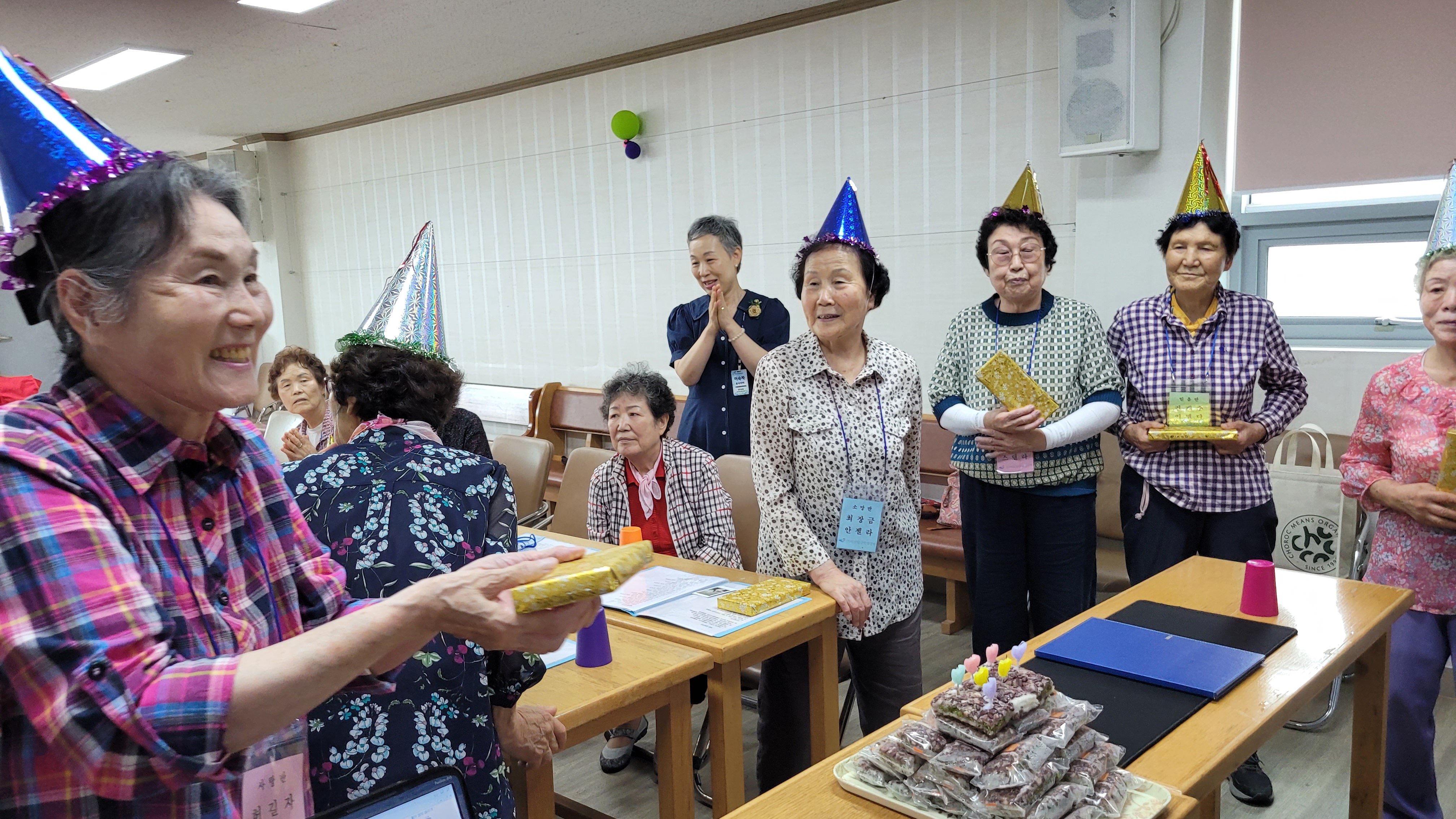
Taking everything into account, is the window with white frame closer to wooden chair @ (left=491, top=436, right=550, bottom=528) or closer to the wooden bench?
wooden chair @ (left=491, top=436, right=550, bottom=528)

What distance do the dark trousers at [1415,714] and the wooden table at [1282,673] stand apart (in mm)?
64

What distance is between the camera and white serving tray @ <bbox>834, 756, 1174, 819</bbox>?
126 cm

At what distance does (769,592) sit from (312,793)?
3.74 feet

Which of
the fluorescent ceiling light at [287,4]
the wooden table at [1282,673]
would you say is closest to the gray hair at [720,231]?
the wooden table at [1282,673]

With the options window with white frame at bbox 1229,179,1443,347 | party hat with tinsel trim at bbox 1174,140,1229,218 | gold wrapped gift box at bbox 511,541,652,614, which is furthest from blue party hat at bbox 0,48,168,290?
window with white frame at bbox 1229,179,1443,347

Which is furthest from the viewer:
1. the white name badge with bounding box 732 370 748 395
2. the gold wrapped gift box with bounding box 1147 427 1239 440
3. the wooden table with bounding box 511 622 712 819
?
the white name badge with bounding box 732 370 748 395

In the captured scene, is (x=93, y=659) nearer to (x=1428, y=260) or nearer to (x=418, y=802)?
(x=418, y=802)

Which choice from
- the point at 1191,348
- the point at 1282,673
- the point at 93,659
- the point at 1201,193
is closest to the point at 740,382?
the point at 1191,348

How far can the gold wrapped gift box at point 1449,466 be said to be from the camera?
226cm

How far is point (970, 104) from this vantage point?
455 cm

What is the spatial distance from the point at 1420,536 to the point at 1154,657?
1.20 m

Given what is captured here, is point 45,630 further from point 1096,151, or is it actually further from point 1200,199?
point 1096,151

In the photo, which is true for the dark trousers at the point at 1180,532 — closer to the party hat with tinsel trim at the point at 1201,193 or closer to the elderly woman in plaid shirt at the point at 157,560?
the party hat with tinsel trim at the point at 1201,193

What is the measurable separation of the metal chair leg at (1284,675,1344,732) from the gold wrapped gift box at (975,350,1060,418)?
5.12 ft
